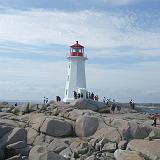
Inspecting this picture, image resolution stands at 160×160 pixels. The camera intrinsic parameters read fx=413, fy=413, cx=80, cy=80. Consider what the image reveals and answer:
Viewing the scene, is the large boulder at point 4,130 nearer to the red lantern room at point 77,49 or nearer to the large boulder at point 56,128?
the large boulder at point 56,128

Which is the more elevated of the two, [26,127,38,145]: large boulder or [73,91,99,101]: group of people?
[73,91,99,101]: group of people

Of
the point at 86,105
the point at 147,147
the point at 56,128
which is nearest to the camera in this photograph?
the point at 147,147

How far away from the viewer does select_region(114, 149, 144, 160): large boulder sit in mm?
22173

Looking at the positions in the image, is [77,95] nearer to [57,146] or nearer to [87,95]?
[87,95]

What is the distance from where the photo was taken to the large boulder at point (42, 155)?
21.4 m

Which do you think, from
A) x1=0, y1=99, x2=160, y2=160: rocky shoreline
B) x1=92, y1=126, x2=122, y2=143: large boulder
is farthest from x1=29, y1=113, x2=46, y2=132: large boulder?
x1=92, y1=126, x2=122, y2=143: large boulder

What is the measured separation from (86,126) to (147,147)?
5.44m

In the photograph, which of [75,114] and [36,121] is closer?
[36,121]

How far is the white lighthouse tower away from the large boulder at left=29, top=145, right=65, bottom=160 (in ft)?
74.3

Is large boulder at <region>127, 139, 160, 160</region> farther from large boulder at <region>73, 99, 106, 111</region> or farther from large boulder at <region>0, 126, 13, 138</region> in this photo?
large boulder at <region>73, 99, 106, 111</region>

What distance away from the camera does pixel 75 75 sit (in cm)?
4569

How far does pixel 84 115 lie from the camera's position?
2895cm

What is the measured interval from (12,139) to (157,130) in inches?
366

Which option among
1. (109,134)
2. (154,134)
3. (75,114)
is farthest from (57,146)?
(154,134)
